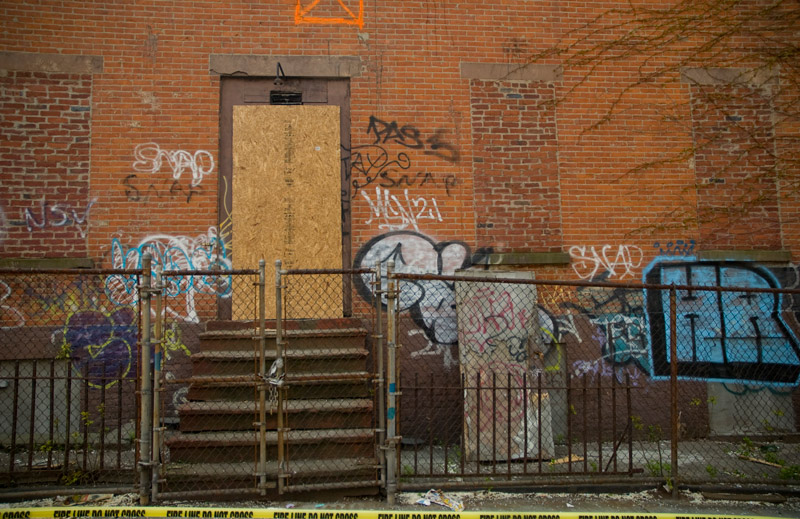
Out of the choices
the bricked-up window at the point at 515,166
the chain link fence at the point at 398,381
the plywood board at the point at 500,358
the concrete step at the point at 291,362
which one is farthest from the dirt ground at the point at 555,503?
the bricked-up window at the point at 515,166

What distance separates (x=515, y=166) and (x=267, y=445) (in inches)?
175

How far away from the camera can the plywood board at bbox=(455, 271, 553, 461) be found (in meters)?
6.14

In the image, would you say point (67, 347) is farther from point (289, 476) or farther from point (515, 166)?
point (515, 166)

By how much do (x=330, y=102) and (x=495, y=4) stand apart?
250 centimetres

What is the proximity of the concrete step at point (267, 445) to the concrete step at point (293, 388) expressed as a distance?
40 centimetres

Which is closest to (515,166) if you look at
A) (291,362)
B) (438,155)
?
(438,155)

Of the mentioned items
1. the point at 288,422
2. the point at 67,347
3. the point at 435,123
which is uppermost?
the point at 435,123

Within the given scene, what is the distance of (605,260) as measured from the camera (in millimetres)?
7352

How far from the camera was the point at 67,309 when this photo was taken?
672 centimetres

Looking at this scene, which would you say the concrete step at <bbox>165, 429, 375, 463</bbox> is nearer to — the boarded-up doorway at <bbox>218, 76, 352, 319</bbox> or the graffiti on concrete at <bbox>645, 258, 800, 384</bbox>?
the boarded-up doorway at <bbox>218, 76, 352, 319</bbox>

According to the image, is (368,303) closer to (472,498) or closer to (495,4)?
(472,498)

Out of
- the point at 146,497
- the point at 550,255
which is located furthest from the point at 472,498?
the point at 550,255

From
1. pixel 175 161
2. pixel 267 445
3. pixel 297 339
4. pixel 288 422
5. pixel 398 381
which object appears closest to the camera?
pixel 398 381

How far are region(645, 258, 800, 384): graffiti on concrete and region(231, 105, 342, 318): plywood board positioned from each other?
13.3 ft
